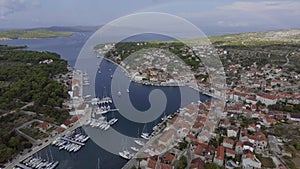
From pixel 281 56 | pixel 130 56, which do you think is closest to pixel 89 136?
pixel 130 56

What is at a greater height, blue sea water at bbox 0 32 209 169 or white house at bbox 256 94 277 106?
white house at bbox 256 94 277 106

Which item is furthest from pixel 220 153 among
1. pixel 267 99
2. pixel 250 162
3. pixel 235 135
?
pixel 267 99

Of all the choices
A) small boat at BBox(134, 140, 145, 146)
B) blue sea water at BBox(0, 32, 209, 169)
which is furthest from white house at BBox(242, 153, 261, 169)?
blue sea water at BBox(0, 32, 209, 169)

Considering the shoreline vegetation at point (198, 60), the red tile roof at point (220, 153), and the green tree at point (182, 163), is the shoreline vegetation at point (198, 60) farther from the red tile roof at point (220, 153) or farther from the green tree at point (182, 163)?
the green tree at point (182, 163)

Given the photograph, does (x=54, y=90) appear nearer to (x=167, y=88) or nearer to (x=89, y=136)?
(x=89, y=136)

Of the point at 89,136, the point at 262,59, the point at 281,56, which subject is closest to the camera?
the point at 89,136

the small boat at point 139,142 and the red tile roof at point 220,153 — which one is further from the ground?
the red tile roof at point 220,153

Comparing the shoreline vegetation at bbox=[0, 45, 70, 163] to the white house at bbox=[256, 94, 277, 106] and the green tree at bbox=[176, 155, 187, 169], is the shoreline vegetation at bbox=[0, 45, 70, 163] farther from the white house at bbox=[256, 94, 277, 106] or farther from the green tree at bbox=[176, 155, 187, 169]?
the white house at bbox=[256, 94, 277, 106]

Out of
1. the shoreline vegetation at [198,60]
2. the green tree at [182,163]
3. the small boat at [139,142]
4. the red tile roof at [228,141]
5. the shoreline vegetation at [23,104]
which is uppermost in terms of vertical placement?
the shoreline vegetation at [198,60]

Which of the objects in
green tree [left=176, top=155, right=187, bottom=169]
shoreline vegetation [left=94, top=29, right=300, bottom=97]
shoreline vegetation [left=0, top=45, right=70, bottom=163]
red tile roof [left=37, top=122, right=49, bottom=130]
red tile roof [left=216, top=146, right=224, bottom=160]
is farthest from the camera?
shoreline vegetation [left=94, top=29, right=300, bottom=97]

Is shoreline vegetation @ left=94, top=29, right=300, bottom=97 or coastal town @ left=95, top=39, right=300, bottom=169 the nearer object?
coastal town @ left=95, top=39, right=300, bottom=169

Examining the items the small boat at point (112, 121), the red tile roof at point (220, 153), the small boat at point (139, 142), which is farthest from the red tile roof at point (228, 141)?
the small boat at point (112, 121)
